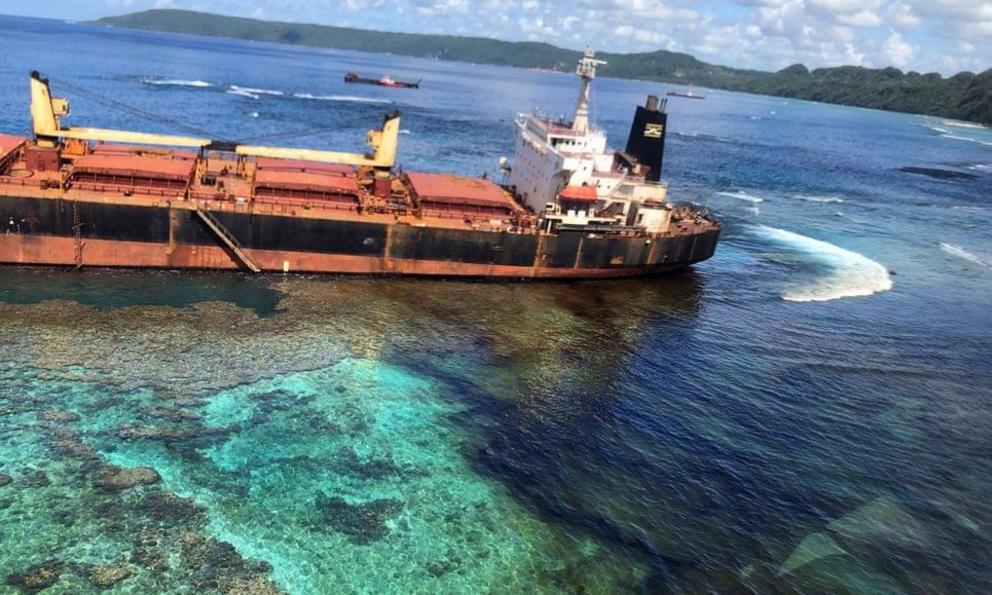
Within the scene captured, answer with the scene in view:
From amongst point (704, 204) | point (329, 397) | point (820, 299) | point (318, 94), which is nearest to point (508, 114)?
point (318, 94)

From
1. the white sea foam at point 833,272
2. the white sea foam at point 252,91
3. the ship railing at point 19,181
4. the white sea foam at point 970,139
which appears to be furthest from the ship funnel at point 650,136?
the white sea foam at point 970,139

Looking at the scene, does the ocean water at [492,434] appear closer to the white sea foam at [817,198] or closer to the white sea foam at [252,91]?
the white sea foam at [817,198]

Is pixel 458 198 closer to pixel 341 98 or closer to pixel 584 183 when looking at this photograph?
pixel 584 183

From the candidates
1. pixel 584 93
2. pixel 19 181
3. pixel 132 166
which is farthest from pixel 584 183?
pixel 19 181

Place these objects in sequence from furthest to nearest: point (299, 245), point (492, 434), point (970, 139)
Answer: point (970, 139) → point (299, 245) → point (492, 434)

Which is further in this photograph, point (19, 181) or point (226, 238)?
point (226, 238)

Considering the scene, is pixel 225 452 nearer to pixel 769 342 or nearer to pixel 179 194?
pixel 179 194

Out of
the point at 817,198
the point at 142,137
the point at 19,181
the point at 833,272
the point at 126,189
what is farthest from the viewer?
the point at 817,198
